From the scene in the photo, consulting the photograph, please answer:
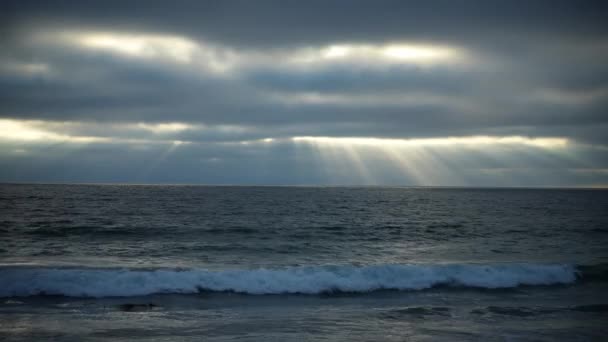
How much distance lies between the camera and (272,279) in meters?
17.9

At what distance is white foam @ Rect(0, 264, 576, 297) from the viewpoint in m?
16.4

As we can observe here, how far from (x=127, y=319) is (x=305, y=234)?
792 inches

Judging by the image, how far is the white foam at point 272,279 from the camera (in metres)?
16.4

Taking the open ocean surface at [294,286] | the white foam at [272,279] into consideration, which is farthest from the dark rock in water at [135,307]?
the white foam at [272,279]

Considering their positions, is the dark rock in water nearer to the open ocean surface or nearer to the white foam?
the open ocean surface

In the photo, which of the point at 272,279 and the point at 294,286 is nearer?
the point at 294,286

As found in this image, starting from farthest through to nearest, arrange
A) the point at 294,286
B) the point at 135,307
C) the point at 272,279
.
→ the point at 272,279
the point at 294,286
the point at 135,307

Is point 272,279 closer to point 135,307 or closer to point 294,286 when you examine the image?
point 294,286

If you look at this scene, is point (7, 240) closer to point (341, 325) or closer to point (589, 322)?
point (341, 325)

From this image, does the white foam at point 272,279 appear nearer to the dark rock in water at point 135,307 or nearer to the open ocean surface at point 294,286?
the open ocean surface at point 294,286

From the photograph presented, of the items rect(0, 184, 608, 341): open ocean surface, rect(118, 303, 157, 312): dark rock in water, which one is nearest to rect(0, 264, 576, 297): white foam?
rect(0, 184, 608, 341): open ocean surface

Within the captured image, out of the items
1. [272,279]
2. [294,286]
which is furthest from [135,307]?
[294,286]

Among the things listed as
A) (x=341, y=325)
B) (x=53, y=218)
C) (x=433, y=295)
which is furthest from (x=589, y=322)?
(x=53, y=218)

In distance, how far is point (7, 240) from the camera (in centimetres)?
2691
